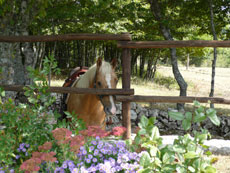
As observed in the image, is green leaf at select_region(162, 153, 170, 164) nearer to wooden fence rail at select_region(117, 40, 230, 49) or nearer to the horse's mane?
the horse's mane

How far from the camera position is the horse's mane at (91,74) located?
3081 mm

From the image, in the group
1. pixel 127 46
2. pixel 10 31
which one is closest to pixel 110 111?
pixel 127 46

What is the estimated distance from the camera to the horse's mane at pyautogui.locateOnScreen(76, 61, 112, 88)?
3.08 meters

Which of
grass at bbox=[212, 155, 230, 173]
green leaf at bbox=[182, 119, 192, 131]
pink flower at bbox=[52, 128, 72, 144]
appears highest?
green leaf at bbox=[182, 119, 192, 131]

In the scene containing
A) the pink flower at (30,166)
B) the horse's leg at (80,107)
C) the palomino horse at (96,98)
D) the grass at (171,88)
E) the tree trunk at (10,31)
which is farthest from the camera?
the grass at (171,88)

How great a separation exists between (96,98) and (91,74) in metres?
0.35

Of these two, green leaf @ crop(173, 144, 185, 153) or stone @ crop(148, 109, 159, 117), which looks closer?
green leaf @ crop(173, 144, 185, 153)

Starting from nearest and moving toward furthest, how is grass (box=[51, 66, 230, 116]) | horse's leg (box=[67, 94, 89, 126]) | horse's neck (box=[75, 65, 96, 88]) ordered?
horse's neck (box=[75, 65, 96, 88]) → horse's leg (box=[67, 94, 89, 126]) → grass (box=[51, 66, 230, 116])

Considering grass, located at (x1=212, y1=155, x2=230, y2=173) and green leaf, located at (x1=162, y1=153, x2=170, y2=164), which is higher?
green leaf, located at (x1=162, y1=153, x2=170, y2=164)

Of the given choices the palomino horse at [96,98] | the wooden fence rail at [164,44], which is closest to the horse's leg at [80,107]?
the palomino horse at [96,98]

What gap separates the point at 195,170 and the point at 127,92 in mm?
1721

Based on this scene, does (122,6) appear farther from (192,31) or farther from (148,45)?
(148,45)

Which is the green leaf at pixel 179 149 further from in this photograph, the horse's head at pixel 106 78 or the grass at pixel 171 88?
the grass at pixel 171 88

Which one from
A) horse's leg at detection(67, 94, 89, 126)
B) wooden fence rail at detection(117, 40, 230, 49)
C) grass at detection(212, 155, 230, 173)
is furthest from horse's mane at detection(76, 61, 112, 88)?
grass at detection(212, 155, 230, 173)
